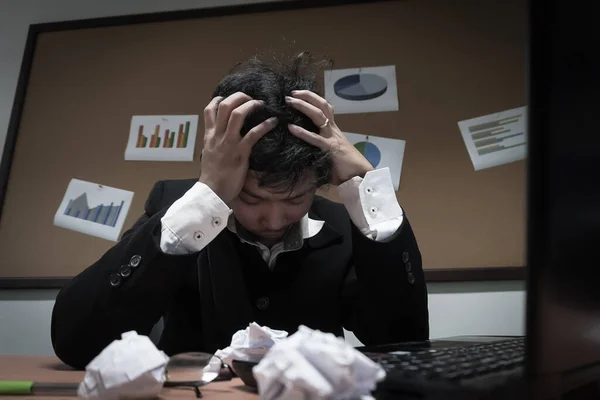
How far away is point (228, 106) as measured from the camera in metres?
0.88

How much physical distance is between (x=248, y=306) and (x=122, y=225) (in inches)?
32.9

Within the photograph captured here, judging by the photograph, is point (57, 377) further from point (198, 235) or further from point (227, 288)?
point (227, 288)

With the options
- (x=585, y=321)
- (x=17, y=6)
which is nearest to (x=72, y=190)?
(x=17, y=6)

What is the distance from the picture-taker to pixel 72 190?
1.76 metres

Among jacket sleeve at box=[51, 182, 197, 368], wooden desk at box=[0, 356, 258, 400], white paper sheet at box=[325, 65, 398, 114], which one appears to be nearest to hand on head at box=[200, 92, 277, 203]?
jacket sleeve at box=[51, 182, 197, 368]

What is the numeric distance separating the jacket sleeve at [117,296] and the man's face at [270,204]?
0.15 metres

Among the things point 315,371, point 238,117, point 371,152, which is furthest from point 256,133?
point 371,152

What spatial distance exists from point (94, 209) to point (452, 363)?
147cm

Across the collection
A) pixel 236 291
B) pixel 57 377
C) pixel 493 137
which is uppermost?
pixel 493 137

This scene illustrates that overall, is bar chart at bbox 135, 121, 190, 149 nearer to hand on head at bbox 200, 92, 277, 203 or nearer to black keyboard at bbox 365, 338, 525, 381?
hand on head at bbox 200, 92, 277, 203

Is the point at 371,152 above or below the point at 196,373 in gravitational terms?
above

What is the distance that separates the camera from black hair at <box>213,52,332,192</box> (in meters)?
0.88

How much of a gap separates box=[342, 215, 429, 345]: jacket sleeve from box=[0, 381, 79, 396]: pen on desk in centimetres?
52

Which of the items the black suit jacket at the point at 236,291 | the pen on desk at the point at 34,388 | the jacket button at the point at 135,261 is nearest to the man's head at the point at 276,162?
the black suit jacket at the point at 236,291
